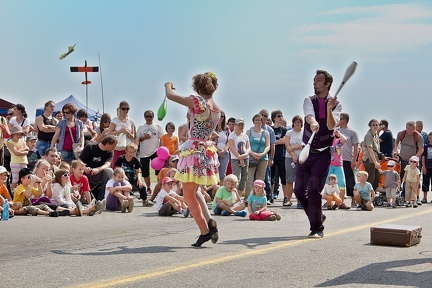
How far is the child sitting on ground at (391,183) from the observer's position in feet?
61.4

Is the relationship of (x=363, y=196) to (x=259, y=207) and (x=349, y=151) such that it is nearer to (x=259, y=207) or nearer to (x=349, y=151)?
(x=349, y=151)

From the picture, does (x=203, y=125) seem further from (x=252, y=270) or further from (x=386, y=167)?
(x=386, y=167)

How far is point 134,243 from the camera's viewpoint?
9.89m

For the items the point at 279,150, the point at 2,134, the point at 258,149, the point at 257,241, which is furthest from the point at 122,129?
the point at 257,241

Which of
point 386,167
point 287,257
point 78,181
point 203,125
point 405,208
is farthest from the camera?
point 386,167

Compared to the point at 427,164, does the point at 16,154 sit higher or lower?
higher

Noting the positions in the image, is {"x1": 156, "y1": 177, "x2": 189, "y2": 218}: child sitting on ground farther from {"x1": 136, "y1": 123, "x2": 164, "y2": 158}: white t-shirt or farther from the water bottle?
{"x1": 136, "y1": 123, "x2": 164, "y2": 158}: white t-shirt

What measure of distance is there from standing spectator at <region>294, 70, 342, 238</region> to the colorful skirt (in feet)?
5.59

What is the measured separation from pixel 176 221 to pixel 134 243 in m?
3.46

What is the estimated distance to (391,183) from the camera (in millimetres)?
18938

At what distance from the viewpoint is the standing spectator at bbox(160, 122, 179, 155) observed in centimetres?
1978

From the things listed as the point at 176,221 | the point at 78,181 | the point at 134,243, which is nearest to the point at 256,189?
the point at 176,221

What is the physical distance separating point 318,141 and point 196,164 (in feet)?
6.84

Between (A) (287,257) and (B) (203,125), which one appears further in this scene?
(B) (203,125)
